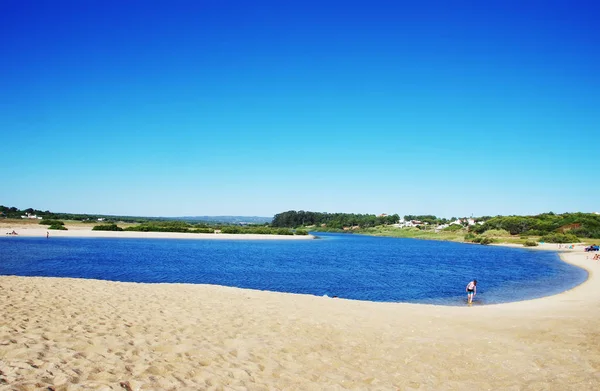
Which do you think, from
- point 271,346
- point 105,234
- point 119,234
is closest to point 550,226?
point 119,234

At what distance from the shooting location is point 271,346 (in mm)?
9898

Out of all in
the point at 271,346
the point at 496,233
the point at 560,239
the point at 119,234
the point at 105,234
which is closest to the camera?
the point at 271,346

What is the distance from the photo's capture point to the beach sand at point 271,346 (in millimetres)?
7102

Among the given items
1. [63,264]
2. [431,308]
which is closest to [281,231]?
[63,264]

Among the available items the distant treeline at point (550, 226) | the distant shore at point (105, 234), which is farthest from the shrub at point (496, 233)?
the distant shore at point (105, 234)

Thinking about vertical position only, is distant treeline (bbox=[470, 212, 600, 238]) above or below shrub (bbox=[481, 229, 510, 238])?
above

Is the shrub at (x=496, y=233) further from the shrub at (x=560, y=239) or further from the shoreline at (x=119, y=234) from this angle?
the shoreline at (x=119, y=234)

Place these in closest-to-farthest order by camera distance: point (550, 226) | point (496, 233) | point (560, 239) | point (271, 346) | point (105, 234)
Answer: point (271, 346)
point (105, 234)
point (560, 239)
point (550, 226)
point (496, 233)

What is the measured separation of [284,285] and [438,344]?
18.7 meters

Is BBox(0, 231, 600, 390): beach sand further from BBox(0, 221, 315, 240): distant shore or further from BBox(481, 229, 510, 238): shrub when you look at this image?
BBox(481, 229, 510, 238): shrub

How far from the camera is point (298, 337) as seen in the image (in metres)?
11.1

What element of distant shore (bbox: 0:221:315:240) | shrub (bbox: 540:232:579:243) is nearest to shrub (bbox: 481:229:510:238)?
shrub (bbox: 540:232:579:243)

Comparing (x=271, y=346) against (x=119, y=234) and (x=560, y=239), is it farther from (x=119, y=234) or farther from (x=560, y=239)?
(x=560, y=239)

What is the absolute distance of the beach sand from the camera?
7.10 metres
